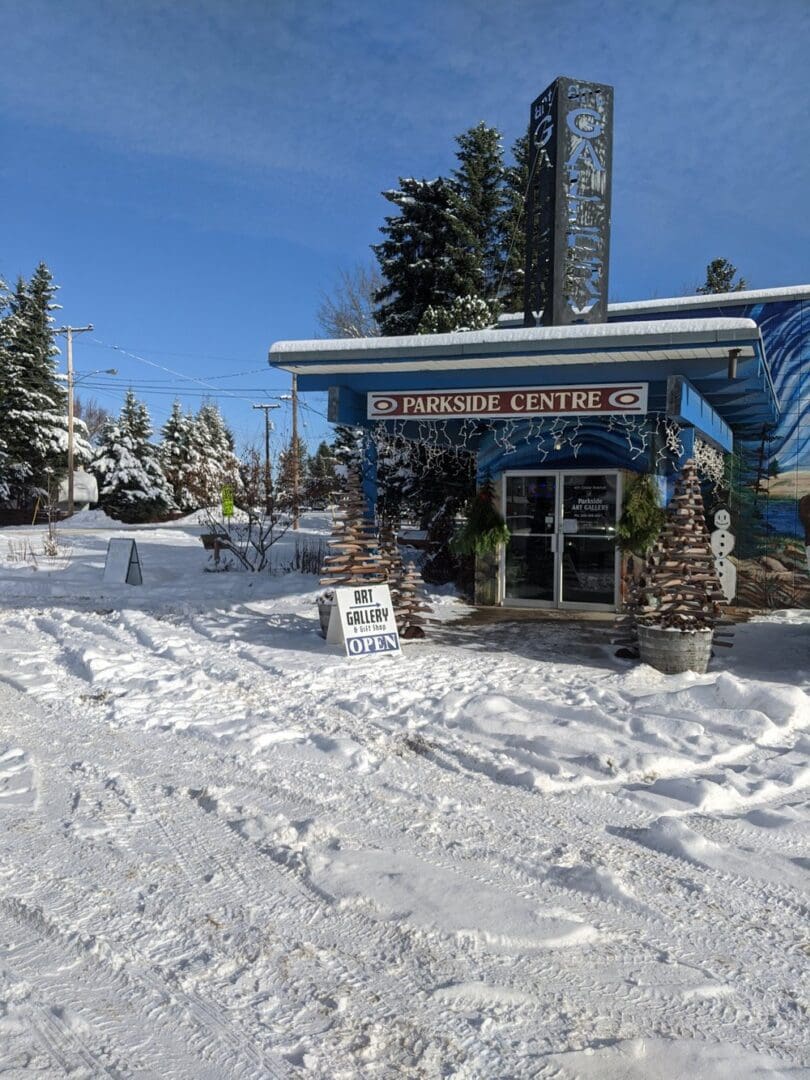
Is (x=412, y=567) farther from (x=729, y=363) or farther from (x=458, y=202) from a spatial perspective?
(x=458, y=202)

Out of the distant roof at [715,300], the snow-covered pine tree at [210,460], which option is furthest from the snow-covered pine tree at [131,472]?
the distant roof at [715,300]

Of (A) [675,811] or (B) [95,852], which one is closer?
(B) [95,852]

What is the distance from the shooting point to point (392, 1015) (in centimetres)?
248

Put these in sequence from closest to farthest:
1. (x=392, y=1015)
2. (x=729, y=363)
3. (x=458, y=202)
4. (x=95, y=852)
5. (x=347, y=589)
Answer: (x=392, y=1015) < (x=95, y=852) < (x=729, y=363) < (x=347, y=589) < (x=458, y=202)

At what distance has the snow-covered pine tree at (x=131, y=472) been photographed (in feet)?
137

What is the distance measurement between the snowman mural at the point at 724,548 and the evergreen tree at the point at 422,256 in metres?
10.7

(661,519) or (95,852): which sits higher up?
(661,519)

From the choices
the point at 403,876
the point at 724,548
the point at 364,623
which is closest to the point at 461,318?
the point at 724,548

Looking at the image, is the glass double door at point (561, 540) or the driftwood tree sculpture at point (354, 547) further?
the glass double door at point (561, 540)

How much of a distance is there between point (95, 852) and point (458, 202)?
20651mm

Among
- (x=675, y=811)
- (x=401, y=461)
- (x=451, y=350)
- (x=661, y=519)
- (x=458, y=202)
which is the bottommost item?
(x=675, y=811)

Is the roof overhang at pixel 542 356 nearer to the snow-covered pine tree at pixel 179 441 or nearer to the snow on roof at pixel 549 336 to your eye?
the snow on roof at pixel 549 336

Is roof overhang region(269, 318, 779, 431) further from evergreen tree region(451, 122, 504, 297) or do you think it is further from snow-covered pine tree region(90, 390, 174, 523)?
snow-covered pine tree region(90, 390, 174, 523)

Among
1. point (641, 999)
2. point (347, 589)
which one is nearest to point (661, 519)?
point (347, 589)
